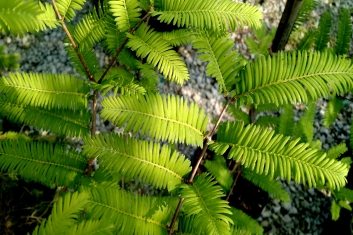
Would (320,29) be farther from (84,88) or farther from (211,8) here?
(84,88)

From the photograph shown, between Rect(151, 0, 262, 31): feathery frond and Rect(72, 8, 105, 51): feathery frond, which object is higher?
Rect(151, 0, 262, 31): feathery frond

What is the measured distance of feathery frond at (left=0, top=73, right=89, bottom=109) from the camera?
1.35m

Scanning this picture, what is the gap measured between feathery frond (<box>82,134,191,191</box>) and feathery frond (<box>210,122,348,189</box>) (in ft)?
0.65

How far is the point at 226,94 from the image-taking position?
4.31 ft

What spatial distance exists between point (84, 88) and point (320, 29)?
164 cm

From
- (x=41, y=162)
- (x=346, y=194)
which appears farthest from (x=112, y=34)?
(x=346, y=194)

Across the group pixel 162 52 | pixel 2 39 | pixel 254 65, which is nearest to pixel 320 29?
pixel 254 65

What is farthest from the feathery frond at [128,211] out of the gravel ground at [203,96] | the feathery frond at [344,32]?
the gravel ground at [203,96]

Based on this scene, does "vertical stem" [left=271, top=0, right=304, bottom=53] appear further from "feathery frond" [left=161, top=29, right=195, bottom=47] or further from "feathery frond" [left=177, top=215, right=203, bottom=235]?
"feathery frond" [left=177, top=215, right=203, bottom=235]

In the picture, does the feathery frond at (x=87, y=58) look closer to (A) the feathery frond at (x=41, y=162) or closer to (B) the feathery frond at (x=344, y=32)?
(A) the feathery frond at (x=41, y=162)

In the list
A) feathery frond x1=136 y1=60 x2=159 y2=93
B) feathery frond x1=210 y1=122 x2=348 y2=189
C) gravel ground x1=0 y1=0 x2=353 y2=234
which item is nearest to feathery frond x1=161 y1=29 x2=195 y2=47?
feathery frond x1=136 y1=60 x2=159 y2=93

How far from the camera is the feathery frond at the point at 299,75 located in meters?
1.21

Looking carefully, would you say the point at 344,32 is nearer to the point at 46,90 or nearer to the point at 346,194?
the point at 346,194

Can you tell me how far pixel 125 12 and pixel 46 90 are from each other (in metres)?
0.48
